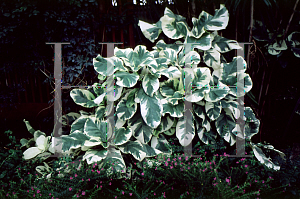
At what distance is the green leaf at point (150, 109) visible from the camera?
5.54 ft

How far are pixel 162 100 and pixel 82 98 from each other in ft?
2.23

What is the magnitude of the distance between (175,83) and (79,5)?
4.37 ft

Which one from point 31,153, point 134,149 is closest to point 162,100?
point 134,149

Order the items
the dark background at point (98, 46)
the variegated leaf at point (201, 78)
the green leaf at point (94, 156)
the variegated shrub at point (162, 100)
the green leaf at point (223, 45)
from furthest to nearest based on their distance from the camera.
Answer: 1. the dark background at point (98, 46)
2. the green leaf at point (223, 45)
3. the variegated leaf at point (201, 78)
4. the variegated shrub at point (162, 100)
5. the green leaf at point (94, 156)

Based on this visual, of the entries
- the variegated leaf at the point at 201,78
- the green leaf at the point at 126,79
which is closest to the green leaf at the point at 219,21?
the variegated leaf at the point at 201,78

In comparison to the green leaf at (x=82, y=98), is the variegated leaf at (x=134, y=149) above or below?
below

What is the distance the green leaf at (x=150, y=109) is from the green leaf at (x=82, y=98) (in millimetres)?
440

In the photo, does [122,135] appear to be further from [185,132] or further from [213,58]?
[213,58]

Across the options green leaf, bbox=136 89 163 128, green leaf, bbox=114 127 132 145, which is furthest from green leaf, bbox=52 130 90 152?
green leaf, bbox=136 89 163 128

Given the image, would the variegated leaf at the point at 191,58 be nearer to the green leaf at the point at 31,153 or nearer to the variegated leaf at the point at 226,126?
the variegated leaf at the point at 226,126

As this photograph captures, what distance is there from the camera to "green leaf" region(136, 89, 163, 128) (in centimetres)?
169

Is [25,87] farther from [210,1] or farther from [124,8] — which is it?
[210,1]

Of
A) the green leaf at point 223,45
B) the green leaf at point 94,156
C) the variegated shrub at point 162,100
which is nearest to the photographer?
the green leaf at point 94,156

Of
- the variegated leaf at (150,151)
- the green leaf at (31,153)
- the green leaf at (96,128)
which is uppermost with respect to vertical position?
the green leaf at (96,128)
